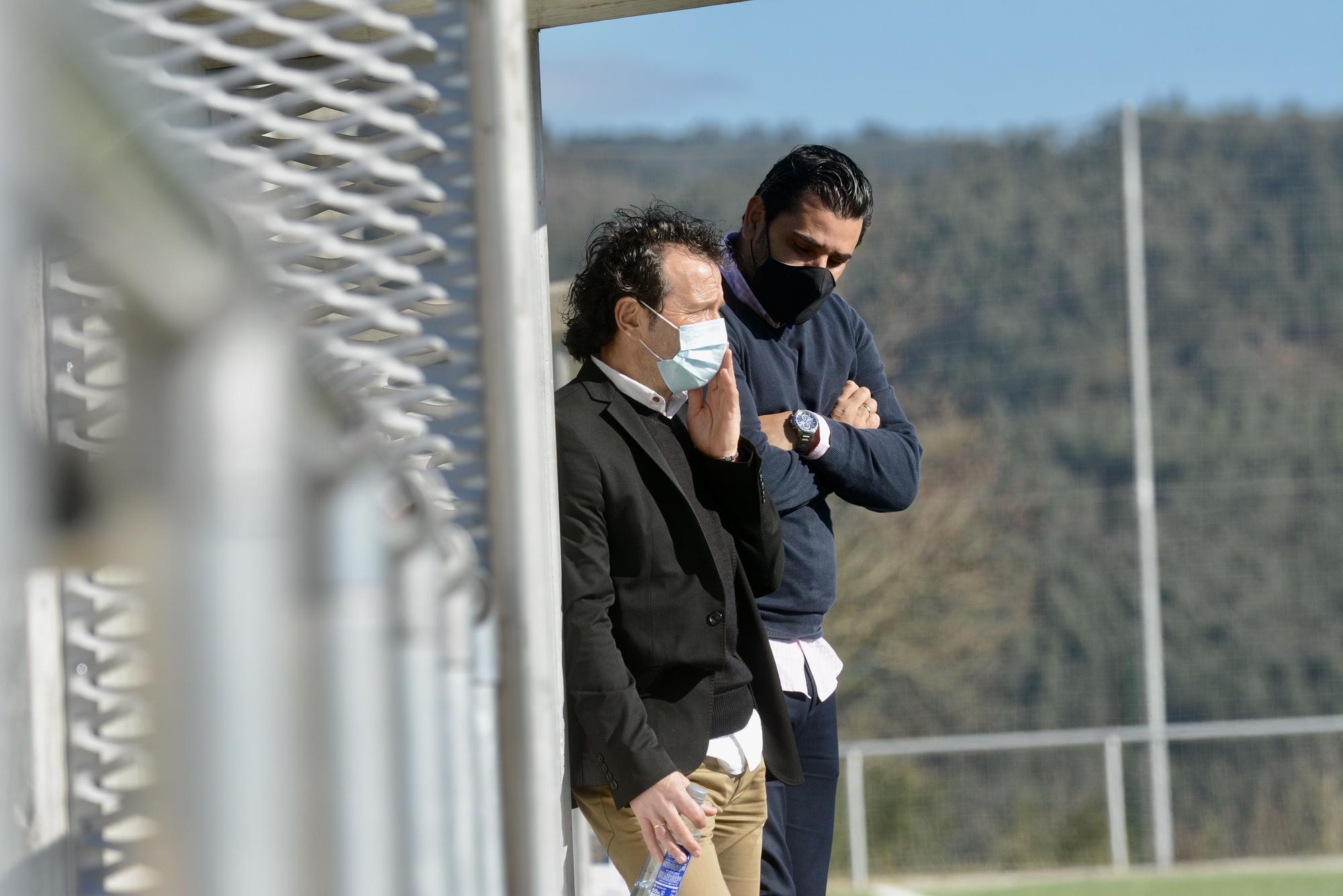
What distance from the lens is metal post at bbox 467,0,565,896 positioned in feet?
2.92

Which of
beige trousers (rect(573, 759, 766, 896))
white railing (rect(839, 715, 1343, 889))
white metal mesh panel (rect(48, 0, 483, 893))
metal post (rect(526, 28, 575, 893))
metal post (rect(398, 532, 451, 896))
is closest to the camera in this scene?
metal post (rect(398, 532, 451, 896))

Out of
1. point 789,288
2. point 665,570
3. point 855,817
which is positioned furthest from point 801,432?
point 855,817

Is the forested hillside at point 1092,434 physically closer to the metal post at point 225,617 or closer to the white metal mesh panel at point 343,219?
the white metal mesh panel at point 343,219

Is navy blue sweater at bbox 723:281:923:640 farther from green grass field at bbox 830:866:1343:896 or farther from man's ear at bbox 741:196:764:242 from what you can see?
green grass field at bbox 830:866:1343:896

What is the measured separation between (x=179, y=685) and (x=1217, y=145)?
48.2 feet

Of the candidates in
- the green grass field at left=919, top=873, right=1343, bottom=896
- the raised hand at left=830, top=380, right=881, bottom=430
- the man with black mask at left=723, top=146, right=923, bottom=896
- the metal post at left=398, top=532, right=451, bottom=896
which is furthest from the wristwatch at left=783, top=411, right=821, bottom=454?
the green grass field at left=919, top=873, right=1343, bottom=896

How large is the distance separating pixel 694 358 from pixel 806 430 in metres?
0.36

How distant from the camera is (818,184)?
2.72 meters

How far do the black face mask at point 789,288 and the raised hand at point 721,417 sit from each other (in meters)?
0.31

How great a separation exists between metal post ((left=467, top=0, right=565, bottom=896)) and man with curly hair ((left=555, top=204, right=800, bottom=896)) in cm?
125

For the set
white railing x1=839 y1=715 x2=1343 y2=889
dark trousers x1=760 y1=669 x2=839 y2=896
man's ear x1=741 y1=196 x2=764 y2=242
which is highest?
man's ear x1=741 y1=196 x2=764 y2=242

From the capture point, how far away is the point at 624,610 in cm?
226

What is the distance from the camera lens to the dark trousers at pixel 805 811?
102 inches

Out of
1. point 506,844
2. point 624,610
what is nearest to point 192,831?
point 506,844
